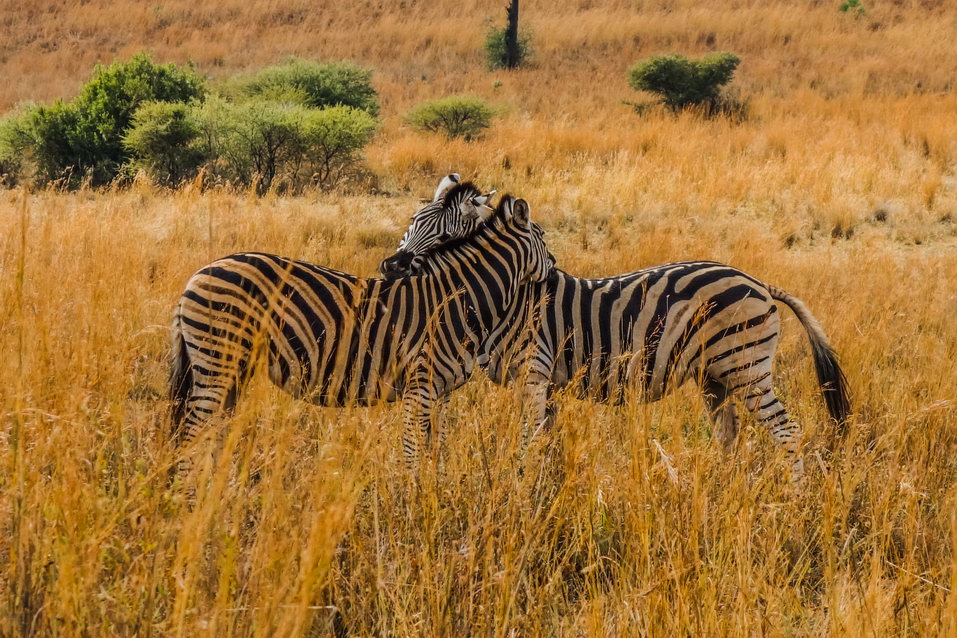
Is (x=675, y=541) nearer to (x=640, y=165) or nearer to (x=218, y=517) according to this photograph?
(x=218, y=517)

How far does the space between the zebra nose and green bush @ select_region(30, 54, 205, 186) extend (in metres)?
8.89

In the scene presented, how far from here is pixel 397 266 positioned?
12.9ft

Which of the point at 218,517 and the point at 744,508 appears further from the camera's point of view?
the point at 744,508

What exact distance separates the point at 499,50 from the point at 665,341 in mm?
22350

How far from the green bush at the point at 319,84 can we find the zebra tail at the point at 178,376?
12.6 m

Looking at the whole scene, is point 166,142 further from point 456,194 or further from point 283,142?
point 456,194

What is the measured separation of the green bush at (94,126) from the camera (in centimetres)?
1165

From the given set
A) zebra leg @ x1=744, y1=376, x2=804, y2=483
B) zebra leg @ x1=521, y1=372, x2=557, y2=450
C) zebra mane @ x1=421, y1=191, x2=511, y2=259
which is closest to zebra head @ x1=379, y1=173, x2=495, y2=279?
zebra mane @ x1=421, y1=191, x2=511, y2=259

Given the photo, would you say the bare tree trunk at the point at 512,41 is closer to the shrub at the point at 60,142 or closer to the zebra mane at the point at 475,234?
the shrub at the point at 60,142

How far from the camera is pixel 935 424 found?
352 centimetres

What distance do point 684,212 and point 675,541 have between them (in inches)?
284

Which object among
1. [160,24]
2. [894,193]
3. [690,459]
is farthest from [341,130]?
[160,24]

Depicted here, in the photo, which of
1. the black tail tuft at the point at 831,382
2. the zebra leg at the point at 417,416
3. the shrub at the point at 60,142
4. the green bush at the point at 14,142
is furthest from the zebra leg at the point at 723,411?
the green bush at the point at 14,142

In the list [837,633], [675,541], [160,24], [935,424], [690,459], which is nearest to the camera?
[837,633]
